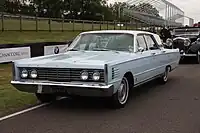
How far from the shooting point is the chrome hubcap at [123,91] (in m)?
7.52

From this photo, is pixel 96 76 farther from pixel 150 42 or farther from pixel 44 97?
pixel 150 42

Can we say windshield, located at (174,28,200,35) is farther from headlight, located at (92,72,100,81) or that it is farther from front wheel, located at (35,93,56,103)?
headlight, located at (92,72,100,81)

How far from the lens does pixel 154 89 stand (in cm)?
1000

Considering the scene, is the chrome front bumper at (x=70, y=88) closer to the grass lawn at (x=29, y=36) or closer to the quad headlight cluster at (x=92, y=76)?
the quad headlight cluster at (x=92, y=76)

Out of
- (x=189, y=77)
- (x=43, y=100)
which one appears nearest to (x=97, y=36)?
(x=43, y=100)

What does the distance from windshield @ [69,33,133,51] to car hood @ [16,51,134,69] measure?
334 millimetres

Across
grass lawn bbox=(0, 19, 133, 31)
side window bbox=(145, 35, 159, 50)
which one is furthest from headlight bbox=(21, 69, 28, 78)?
grass lawn bbox=(0, 19, 133, 31)

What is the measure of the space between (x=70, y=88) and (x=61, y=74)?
0.36 m

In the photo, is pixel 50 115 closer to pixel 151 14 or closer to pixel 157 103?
pixel 157 103

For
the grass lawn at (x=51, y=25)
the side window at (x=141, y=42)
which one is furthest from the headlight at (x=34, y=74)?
the grass lawn at (x=51, y=25)

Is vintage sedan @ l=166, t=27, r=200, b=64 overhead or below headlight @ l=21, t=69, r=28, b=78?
overhead

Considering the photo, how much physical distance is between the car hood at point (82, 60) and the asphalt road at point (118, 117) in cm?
91

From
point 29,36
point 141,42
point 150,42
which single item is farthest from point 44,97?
point 29,36

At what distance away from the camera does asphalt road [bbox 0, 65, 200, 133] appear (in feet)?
19.6
